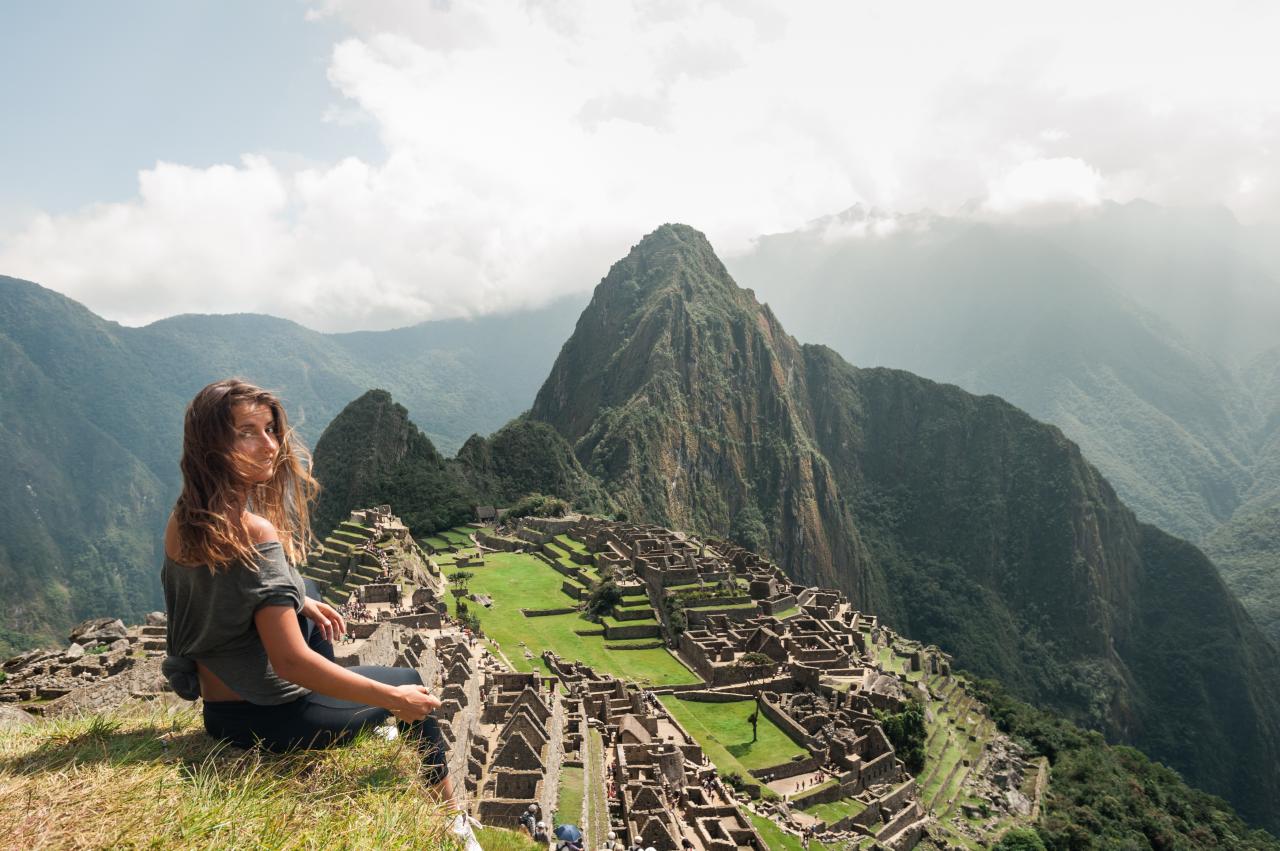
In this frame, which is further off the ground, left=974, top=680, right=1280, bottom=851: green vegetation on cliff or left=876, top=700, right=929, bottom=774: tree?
left=876, top=700, right=929, bottom=774: tree

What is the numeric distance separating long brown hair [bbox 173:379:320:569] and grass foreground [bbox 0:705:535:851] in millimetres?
1109

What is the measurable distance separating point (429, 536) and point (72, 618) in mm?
39460

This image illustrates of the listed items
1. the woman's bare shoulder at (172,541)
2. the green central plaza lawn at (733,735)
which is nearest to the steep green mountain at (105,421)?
the green central plaza lawn at (733,735)

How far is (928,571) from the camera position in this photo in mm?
143125

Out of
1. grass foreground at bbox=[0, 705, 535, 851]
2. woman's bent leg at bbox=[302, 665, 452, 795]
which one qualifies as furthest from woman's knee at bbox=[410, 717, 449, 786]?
grass foreground at bbox=[0, 705, 535, 851]

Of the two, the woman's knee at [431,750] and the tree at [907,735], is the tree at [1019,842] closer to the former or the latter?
the tree at [907,735]

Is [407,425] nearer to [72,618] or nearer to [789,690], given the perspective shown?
[72,618]

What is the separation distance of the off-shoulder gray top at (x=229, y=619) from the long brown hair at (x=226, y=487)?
0.10m

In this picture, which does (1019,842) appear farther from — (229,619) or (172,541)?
(172,541)

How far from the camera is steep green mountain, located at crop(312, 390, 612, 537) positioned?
66875mm

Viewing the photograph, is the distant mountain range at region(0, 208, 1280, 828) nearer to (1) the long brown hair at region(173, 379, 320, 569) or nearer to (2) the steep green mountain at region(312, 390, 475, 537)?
(2) the steep green mountain at region(312, 390, 475, 537)

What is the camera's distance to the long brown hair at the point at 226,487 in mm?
3682

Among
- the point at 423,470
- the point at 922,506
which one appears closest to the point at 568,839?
the point at 423,470

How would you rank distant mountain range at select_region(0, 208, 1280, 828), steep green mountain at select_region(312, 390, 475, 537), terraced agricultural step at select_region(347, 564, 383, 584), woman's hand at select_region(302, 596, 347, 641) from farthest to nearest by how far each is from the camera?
distant mountain range at select_region(0, 208, 1280, 828) → steep green mountain at select_region(312, 390, 475, 537) → terraced agricultural step at select_region(347, 564, 383, 584) → woman's hand at select_region(302, 596, 347, 641)
